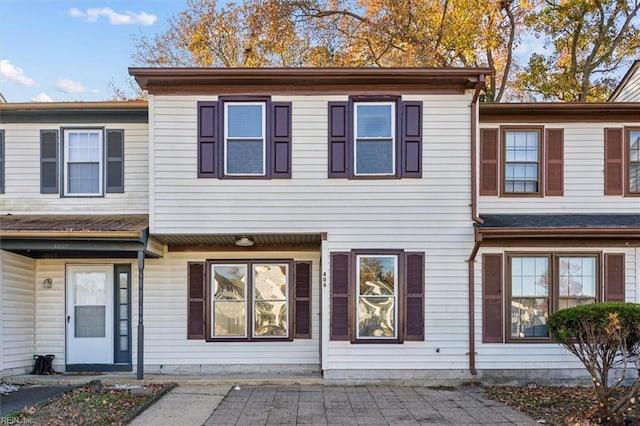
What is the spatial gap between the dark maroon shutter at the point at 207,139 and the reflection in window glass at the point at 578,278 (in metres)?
6.56

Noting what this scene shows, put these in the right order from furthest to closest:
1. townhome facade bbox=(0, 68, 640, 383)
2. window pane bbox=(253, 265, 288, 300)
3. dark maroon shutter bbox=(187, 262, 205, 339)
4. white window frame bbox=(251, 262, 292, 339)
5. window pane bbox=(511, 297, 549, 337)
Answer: window pane bbox=(253, 265, 288, 300)
white window frame bbox=(251, 262, 292, 339)
dark maroon shutter bbox=(187, 262, 205, 339)
window pane bbox=(511, 297, 549, 337)
townhome facade bbox=(0, 68, 640, 383)

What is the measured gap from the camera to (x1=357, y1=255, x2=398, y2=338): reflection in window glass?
9.39 metres

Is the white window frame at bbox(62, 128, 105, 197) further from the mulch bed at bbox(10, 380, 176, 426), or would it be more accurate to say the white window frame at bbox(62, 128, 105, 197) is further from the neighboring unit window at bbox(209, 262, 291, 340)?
the mulch bed at bbox(10, 380, 176, 426)

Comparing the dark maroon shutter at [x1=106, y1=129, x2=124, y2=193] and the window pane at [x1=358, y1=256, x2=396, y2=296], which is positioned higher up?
the dark maroon shutter at [x1=106, y1=129, x2=124, y2=193]

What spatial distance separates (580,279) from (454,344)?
2.65m

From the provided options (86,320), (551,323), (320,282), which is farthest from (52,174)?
(551,323)

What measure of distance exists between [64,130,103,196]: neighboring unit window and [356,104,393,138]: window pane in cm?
511

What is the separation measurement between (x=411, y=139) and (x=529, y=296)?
359 cm

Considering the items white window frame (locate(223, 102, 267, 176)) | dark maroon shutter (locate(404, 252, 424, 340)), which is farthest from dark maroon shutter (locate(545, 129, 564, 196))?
white window frame (locate(223, 102, 267, 176))

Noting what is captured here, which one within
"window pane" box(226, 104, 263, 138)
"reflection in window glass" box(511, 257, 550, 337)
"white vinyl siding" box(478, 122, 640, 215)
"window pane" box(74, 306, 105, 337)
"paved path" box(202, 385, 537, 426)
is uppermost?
"window pane" box(226, 104, 263, 138)

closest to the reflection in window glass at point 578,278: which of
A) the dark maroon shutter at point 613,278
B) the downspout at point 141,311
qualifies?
the dark maroon shutter at point 613,278

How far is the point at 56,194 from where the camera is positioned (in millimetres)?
10258

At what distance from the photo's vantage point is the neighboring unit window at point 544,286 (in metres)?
9.54

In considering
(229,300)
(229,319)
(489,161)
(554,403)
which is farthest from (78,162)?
(554,403)
